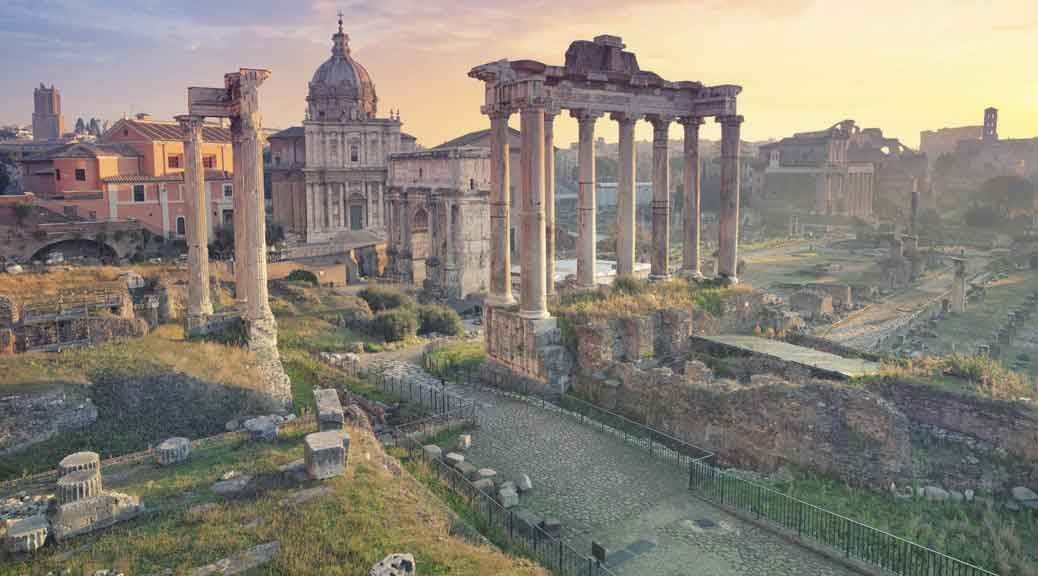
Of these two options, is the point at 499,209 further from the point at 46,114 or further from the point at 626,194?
the point at 46,114

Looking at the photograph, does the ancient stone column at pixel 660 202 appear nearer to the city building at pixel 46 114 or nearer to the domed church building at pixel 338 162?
the domed church building at pixel 338 162

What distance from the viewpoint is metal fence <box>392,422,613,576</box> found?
32.4ft

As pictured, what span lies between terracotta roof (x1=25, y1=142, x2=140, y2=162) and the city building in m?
105

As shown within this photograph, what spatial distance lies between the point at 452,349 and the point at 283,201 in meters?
38.7

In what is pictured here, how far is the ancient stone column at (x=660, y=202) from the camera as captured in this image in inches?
864

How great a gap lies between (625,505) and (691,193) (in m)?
13.2

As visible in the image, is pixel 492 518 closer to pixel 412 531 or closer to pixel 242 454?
pixel 412 531

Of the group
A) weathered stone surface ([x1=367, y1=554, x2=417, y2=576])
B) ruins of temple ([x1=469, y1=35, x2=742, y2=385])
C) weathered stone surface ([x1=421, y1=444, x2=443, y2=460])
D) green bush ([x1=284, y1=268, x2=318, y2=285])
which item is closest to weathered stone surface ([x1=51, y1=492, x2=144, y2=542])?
weathered stone surface ([x1=367, y1=554, x2=417, y2=576])

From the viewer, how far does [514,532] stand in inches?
428

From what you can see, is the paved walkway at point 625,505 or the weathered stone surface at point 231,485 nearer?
the paved walkway at point 625,505

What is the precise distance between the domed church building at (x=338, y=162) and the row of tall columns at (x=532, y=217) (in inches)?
1424

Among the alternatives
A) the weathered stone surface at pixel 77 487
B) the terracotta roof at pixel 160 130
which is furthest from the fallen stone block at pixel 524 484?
the terracotta roof at pixel 160 130

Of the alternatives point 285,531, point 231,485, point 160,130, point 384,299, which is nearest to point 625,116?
point 231,485

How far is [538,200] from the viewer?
17.6m
